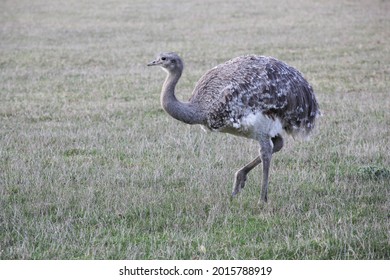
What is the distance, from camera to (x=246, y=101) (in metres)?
7.43

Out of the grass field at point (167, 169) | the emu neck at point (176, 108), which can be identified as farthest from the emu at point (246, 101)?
the grass field at point (167, 169)

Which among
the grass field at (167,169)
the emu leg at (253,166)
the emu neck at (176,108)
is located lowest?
the grass field at (167,169)

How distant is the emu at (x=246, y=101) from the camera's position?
7.39m

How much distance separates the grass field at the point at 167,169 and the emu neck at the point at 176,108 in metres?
0.90

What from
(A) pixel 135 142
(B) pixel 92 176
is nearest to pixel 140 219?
(B) pixel 92 176

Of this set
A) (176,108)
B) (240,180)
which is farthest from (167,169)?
(176,108)

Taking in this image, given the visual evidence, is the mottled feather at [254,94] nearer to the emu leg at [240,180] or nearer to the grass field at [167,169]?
the emu leg at [240,180]

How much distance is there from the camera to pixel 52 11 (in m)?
34.0

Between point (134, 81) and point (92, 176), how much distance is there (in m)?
7.78

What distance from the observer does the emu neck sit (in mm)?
7352

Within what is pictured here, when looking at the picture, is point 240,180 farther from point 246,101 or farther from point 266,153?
point 246,101

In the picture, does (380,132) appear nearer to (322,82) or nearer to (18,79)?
(322,82)

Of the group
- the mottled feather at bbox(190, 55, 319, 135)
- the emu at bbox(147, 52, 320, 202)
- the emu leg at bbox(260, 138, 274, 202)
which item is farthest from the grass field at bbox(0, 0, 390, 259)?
the mottled feather at bbox(190, 55, 319, 135)

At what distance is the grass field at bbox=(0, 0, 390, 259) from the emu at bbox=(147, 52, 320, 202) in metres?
0.71
